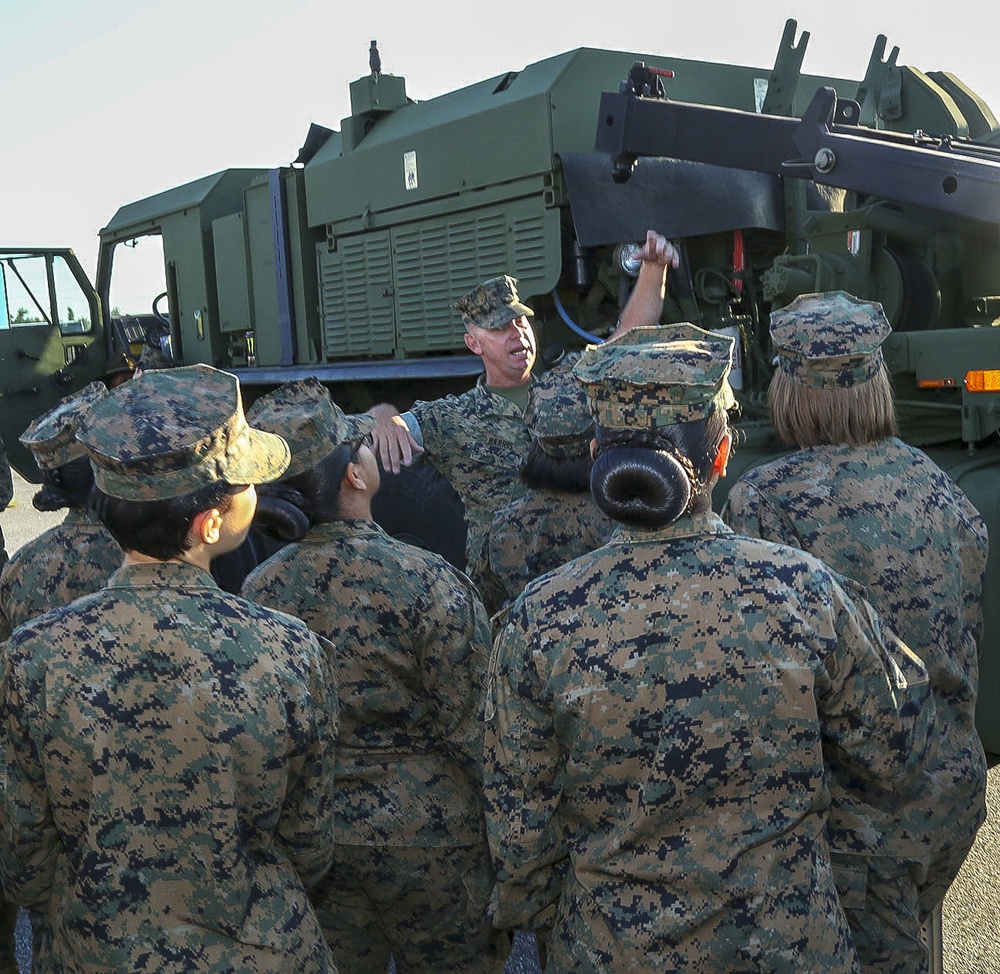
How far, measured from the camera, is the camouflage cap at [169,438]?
194 cm

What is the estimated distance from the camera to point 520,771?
193cm

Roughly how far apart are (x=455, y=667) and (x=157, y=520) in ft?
2.46

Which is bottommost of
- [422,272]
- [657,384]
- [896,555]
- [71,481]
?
[422,272]

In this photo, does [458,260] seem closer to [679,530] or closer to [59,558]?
[59,558]

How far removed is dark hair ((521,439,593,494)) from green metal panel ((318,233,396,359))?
3736mm

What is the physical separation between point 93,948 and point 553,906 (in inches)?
28.1

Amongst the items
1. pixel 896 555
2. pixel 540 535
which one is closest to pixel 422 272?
pixel 540 535

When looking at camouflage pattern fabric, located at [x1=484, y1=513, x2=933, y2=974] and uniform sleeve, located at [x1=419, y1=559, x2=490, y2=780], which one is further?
uniform sleeve, located at [x1=419, y1=559, x2=490, y2=780]

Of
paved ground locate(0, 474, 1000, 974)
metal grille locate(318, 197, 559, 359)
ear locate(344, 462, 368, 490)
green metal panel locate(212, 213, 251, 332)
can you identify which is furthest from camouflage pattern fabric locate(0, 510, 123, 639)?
green metal panel locate(212, 213, 251, 332)

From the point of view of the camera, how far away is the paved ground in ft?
11.0

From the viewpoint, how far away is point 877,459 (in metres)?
2.56

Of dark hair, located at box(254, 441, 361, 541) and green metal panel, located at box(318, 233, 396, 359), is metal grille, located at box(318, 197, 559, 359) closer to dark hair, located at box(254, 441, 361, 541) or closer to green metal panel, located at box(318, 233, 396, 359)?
green metal panel, located at box(318, 233, 396, 359)

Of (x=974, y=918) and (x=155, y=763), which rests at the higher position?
(x=155, y=763)

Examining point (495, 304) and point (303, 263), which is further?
point (303, 263)
